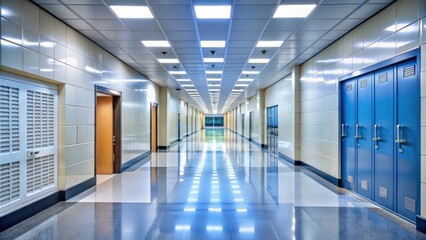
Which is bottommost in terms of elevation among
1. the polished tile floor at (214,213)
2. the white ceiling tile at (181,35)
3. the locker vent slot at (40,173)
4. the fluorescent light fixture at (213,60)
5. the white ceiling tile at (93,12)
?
the polished tile floor at (214,213)

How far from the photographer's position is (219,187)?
6074 millimetres

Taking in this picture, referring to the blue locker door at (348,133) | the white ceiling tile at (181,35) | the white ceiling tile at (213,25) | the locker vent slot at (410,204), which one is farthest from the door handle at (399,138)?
the white ceiling tile at (181,35)

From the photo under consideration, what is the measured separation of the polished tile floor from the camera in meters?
3.61

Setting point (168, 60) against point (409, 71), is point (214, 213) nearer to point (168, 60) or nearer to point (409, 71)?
point (409, 71)

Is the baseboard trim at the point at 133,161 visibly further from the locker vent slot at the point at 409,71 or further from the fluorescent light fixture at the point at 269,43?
the locker vent slot at the point at 409,71

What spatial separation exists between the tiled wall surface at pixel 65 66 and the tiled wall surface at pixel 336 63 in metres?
5.61

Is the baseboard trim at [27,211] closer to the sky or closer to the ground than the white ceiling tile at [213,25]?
closer to the ground

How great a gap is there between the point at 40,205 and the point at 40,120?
1.42 metres

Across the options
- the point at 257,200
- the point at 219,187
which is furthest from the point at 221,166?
the point at 257,200


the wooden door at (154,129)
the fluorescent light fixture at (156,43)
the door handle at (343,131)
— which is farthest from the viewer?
the wooden door at (154,129)

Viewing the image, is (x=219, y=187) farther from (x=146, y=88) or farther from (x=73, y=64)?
(x=146, y=88)

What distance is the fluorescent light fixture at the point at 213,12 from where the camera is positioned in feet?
14.9

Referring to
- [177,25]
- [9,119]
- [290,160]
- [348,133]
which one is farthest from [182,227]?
[290,160]

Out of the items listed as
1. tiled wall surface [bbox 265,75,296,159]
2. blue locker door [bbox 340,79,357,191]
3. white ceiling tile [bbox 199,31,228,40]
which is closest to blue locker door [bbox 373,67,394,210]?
blue locker door [bbox 340,79,357,191]
